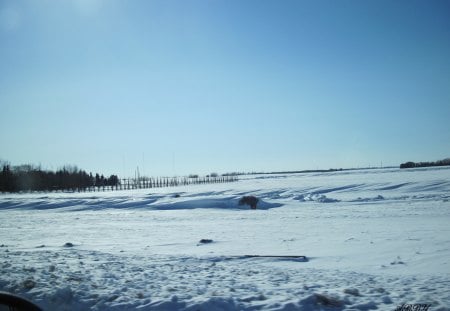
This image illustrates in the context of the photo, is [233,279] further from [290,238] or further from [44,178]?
[44,178]

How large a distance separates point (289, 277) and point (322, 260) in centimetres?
219

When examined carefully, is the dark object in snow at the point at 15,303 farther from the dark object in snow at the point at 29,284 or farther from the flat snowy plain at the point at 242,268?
the dark object in snow at the point at 29,284

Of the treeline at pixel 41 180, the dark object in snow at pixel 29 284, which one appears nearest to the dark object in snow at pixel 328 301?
the dark object in snow at pixel 29 284

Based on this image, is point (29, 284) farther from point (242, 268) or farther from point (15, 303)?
point (242, 268)

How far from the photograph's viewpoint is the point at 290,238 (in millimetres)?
12664

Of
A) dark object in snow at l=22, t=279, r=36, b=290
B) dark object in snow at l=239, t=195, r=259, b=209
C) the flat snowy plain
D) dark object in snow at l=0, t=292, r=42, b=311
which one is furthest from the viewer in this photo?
dark object in snow at l=239, t=195, r=259, b=209

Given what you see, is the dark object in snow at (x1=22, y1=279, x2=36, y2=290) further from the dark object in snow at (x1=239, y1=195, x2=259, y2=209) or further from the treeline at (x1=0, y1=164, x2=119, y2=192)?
the treeline at (x1=0, y1=164, x2=119, y2=192)

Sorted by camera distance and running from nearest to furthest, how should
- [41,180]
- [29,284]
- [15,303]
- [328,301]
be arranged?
[15,303], [328,301], [29,284], [41,180]

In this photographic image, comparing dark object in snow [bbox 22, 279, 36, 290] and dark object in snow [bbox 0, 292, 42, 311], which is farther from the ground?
dark object in snow [bbox 0, 292, 42, 311]

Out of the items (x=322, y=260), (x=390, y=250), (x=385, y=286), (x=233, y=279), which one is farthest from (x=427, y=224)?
(x=233, y=279)

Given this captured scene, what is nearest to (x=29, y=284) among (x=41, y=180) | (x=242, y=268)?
(x=242, y=268)

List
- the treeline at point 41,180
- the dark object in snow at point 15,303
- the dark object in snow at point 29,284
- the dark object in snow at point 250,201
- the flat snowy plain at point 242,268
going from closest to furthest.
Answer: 1. the dark object in snow at point 15,303
2. the flat snowy plain at point 242,268
3. the dark object in snow at point 29,284
4. the dark object in snow at point 250,201
5. the treeline at point 41,180

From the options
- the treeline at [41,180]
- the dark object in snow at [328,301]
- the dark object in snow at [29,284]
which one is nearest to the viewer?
the dark object in snow at [328,301]

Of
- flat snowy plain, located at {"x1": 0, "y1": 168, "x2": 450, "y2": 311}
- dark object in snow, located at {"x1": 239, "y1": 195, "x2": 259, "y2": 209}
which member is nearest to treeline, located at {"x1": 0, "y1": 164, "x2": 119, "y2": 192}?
dark object in snow, located at {"x1": 239, "y1": 195, "x2": 259, "y2": 209}
